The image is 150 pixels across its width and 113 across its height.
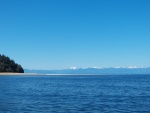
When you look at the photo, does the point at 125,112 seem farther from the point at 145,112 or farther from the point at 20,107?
the point at 20,107

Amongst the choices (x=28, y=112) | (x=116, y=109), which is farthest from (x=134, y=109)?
(x=28, y=112)

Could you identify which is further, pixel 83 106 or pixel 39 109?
pixel 83 106

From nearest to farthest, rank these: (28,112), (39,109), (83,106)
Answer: (28,112), (39,109), (83,106)

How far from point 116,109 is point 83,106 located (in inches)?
211

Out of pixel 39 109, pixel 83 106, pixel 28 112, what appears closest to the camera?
pixel 28 112

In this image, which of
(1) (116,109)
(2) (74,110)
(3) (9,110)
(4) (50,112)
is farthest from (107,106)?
(3) (9,110)

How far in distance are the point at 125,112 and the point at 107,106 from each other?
6468mm

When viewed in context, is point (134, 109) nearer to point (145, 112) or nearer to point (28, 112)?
point (145, 112)

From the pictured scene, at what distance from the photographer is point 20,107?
4797cm

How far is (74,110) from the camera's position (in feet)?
149

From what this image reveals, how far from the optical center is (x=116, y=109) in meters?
46.7

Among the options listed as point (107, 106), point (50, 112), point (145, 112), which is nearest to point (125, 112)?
point (145, 112)

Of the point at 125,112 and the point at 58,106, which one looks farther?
the point at 58,106

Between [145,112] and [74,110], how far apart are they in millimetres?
9571
